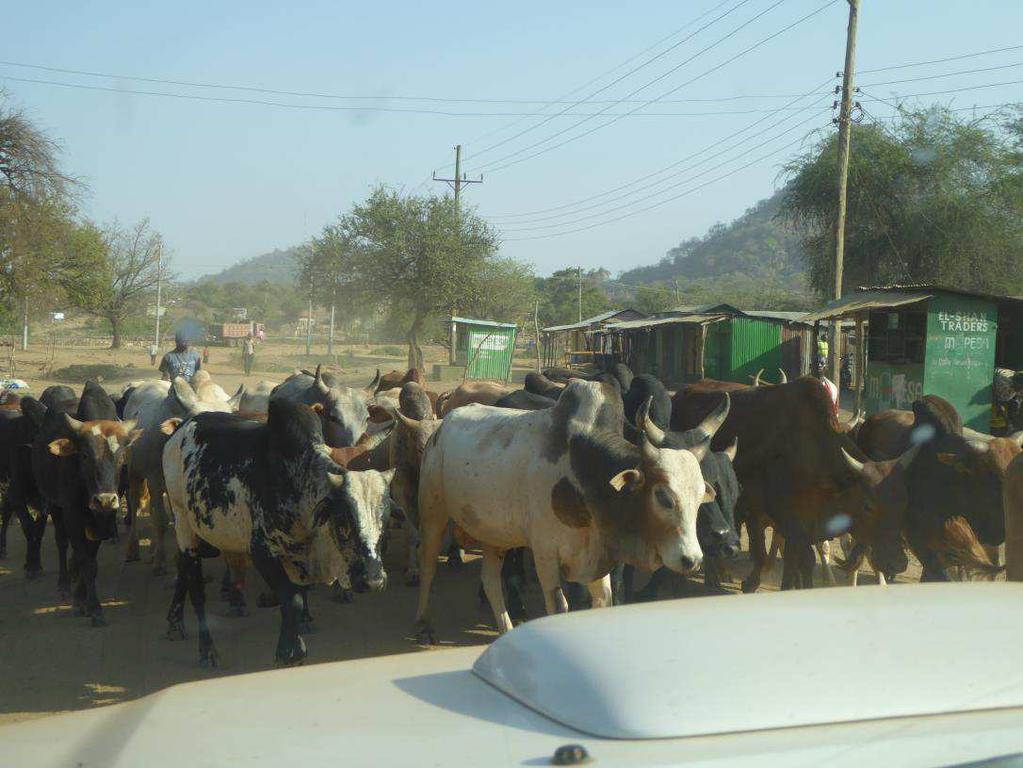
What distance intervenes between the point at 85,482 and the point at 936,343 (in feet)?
46.5

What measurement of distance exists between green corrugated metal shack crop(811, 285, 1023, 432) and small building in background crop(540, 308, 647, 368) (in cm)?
1743

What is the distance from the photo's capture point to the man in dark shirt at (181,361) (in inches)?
508

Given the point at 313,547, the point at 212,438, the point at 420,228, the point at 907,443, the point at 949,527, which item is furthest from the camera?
the point at 420,228

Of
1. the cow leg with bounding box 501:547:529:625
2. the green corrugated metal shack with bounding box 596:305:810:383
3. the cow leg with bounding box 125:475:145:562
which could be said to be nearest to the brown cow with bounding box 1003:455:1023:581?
the cow leg with bounding box 501:547:529:625

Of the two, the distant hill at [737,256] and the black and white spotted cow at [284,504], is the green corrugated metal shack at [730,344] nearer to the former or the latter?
the black and white spotted cow at [284,504]

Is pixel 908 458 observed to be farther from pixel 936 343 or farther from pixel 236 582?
pixel 936 343

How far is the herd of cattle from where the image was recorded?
589cm

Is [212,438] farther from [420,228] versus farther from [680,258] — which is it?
[680,258]

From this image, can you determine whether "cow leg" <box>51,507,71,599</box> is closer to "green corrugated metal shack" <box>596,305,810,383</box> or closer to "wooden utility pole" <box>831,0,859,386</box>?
"wooden utility pole" <box>831,0,859,386</box>

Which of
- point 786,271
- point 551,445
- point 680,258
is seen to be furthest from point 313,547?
point 680,258

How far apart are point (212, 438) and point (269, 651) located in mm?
1508

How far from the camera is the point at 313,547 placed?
6125mm

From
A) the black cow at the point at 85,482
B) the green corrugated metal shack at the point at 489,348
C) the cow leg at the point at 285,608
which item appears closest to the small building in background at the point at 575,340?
the green corrugated metal shack at the point at 489,348

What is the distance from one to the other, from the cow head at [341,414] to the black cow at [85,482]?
1.57 metres
